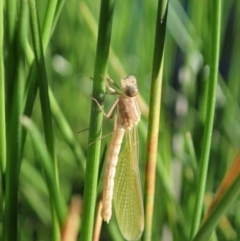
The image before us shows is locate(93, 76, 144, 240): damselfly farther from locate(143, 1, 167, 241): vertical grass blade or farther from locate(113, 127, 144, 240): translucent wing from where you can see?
locate(143, 1, 167, 241): vertical grass blade

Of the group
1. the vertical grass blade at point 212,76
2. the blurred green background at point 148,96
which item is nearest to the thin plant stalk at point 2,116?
the vertical grass blade at point 212,76

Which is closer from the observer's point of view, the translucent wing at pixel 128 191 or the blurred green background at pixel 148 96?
the translucent wing at pixel 128 191

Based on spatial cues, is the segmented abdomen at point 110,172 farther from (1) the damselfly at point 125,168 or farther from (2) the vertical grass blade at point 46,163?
(2) the vertical grass blade at point 46,163

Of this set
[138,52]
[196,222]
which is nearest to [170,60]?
[138,52]

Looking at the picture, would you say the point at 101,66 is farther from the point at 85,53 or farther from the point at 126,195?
the point at 85,53

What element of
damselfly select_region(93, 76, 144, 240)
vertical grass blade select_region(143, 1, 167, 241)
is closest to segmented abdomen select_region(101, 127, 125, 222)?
damselfly select_region(93, 76, 144, 240)

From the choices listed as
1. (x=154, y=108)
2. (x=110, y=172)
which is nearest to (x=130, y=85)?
(x=110, y=172)
